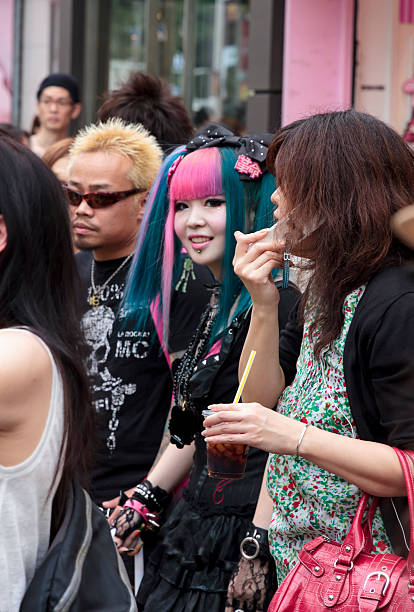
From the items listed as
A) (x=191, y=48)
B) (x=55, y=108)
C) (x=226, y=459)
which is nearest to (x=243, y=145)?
(x=226, y=459)

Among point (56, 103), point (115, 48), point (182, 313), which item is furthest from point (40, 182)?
point (115, 48)

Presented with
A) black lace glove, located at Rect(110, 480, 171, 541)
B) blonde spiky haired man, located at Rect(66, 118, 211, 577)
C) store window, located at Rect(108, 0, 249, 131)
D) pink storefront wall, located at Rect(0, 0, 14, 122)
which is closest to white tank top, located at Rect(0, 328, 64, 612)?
black lace glove, located at Rect(110, 480, 171, 541)

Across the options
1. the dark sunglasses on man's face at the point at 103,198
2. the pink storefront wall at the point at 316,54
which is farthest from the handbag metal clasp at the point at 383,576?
the pink storefront wall at the point at 316,54

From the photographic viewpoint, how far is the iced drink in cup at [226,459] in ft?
7.32

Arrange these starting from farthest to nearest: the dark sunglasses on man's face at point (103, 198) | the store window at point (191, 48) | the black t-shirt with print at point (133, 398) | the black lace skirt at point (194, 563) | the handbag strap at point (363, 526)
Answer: the store window at point (191, 48) < the dark sunglasses on man's face at point (103, 198) < the black t-shirt with print at point (133, 398) < the black lace skirt at point (194, 563) < the handbag strap at point (363, 526)

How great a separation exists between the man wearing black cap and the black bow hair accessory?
167 inches

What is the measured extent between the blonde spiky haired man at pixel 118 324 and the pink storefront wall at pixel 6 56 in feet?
27.4

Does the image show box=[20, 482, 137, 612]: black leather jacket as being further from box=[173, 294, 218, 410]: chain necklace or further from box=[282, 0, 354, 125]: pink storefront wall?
box=[282, 0, 354, 125]: pink storefront wall

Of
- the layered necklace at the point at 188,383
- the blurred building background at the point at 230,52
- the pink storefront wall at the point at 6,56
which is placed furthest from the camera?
the pink storefront wall at the point at 6,56

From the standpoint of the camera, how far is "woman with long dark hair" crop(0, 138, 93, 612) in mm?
1933

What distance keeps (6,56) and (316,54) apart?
6.82 meters

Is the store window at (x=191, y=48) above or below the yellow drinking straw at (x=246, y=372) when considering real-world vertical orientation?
above

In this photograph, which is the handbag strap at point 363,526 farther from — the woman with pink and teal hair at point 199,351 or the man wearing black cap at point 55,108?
the man wearing black cap at point 55,108

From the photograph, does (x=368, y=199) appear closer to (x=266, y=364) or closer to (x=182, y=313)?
(x=266, y=364)
